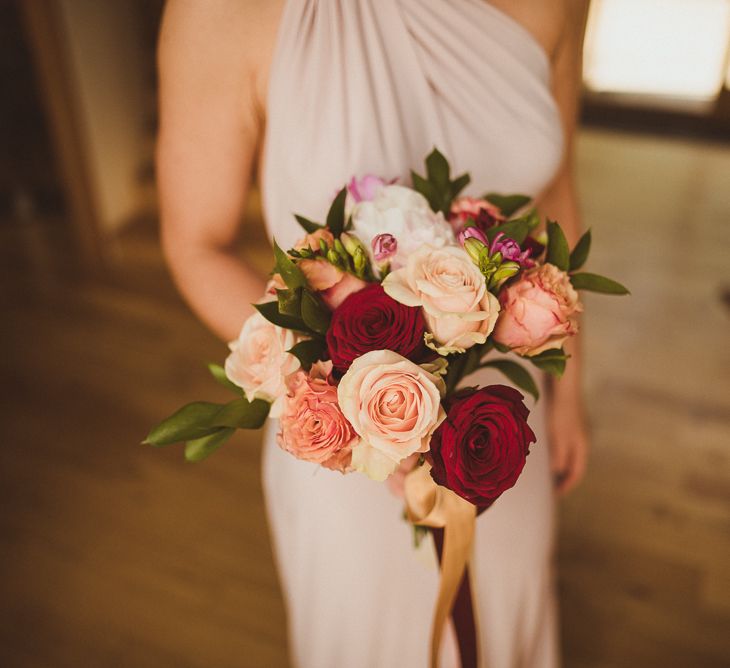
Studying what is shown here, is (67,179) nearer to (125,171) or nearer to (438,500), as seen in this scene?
(125,171)

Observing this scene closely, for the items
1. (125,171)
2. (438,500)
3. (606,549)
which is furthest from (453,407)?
(125,171)

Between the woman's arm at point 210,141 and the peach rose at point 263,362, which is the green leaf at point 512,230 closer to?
the peach rose at point 263,362

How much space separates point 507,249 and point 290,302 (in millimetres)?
221

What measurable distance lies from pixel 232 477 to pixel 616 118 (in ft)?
16.4

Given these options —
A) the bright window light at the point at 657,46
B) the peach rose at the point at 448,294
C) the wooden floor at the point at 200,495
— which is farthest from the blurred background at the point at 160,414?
the bright window light at the point at 657,46

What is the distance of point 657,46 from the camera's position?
685cm

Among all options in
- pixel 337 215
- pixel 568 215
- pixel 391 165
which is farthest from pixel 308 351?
pixel 568 215

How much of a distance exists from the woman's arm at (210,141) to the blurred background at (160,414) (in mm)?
1305

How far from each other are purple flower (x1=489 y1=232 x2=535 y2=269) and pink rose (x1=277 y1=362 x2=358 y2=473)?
0.21m

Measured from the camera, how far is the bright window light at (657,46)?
21.2 feet

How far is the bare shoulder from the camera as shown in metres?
0.89

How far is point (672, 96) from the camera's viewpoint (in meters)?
6.18

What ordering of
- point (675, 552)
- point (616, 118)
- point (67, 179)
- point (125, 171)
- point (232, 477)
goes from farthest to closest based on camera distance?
1. point (616, 118)
2. point (125, 171)
3. point (67, 179)
4. point (232, 477)
5. point (675, 552)

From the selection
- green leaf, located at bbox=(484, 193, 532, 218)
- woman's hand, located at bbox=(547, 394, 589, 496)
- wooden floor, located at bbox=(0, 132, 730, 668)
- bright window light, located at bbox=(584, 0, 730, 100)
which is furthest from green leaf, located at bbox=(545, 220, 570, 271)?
bright window light, located at bbox=(584, 0, 730, 100)
